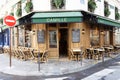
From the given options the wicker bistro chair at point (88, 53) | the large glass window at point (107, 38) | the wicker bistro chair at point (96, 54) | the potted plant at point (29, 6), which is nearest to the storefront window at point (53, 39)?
the wicker bistro chair at point (88, 53)

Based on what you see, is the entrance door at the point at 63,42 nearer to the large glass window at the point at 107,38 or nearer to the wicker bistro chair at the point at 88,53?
the wicker bistro chair at the point at 88,53

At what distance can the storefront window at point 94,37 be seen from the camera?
19.6 m

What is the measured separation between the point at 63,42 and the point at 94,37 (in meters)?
3.28

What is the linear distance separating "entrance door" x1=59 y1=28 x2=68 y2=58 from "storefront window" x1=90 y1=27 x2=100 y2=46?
2.46 metres

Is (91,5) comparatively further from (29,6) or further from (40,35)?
(40,35)

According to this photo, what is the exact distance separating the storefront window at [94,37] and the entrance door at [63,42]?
96.8 inches

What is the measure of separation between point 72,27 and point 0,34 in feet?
60.2

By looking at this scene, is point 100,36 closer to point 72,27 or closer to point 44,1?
point 72,27

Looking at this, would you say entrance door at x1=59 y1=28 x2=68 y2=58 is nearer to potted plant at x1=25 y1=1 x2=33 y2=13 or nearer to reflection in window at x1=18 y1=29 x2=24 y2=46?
potted plant at x1=25 y1=1 x2=33 y2=13

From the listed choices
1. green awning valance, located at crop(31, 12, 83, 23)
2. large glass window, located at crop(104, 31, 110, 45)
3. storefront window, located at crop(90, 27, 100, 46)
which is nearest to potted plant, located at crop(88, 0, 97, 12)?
storefront window, located at crop(90, 27, 100, 46)

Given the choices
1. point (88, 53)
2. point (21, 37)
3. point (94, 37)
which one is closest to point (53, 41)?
point (88, 53)

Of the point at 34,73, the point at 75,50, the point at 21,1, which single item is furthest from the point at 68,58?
the point at 21,1

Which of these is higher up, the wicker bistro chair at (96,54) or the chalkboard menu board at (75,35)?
the chalkboard menu board at (75,35)

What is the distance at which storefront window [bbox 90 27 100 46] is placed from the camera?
1965 cm
